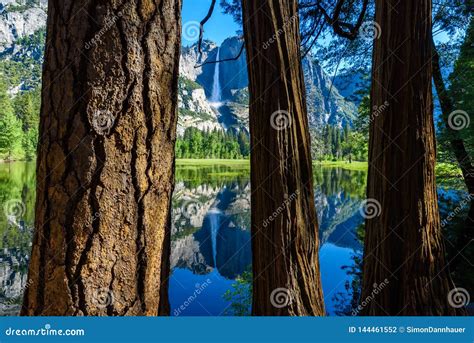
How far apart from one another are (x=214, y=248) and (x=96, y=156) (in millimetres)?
15660

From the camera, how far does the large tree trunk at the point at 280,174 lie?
1941 millimetres

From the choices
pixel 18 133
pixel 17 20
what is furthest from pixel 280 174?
pixel 17 20

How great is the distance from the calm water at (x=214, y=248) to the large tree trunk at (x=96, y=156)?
65.2 inches

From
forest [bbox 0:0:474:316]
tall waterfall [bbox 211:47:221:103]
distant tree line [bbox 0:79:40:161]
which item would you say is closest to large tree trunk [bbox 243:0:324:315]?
forest [bbox 0:0:474:316]

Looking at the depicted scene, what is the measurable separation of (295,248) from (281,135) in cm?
70

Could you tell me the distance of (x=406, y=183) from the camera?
2.25 meters

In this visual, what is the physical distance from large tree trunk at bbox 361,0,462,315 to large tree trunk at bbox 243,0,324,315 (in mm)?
605

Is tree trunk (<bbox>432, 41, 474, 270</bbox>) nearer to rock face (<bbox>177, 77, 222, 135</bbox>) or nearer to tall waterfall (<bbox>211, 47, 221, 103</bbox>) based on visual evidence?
rock face (<bbox>177, 77, 222, 135</bbox>)

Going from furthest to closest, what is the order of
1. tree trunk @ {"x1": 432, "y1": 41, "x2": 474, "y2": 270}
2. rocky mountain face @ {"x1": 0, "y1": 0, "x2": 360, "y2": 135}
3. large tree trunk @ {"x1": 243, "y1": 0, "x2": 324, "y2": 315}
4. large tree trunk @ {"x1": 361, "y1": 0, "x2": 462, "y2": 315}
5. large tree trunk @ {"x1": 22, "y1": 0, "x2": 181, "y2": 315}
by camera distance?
1. rocky mountain face @ {"x1": 0, "y1": 0, "x2": 360, "y2": 135}
2. tree trunk @ {"x1": 432, "y1": 41, "x2": 474, "y2": 270}
3. large tree trunk @ {"x1": 361, "y1": 0, "x2": 462, "y2": 315}
4. large tree trunk @ {"x1": 243, "y1": 0, "x2": 324, "y2": 315}
5. large tree trunk @ {"x1": 22, "y1": 0, "x2": 181, "y2": 315}

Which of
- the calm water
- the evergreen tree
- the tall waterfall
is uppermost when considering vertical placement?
the tall waterfall

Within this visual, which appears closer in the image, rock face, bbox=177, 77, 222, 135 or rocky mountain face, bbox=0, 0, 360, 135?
rocky mountain face, bbox=0, 0, 360, 135

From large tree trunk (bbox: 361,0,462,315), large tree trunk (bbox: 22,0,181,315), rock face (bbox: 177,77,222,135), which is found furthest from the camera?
rock face (bbox: 177,77,222,135)

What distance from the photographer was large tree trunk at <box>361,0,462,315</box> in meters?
2.21
